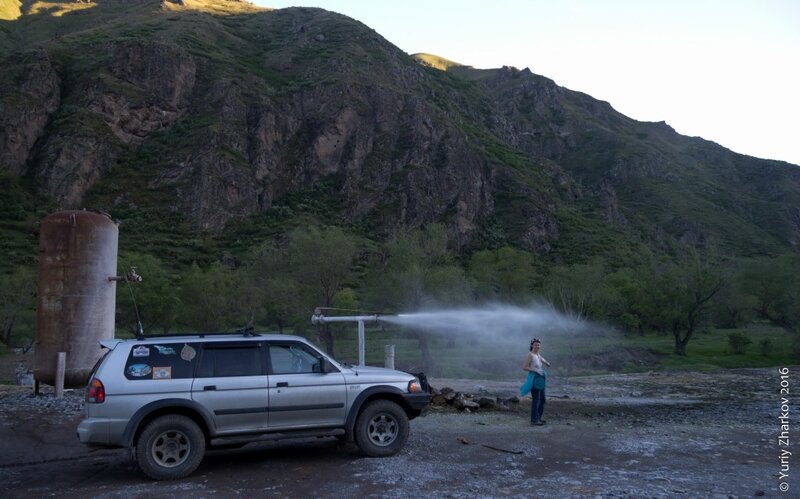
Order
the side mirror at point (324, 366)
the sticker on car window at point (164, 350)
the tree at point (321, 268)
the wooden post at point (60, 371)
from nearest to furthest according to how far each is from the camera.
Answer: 1. the sticker on car window at point (164, 350)
2. the side mirror at point (324, 366)
3. the wooden post at point (60, 371)
4. the tree at point (321, 268)

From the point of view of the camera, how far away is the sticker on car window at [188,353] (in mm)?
9055

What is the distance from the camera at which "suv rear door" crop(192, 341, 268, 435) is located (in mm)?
8914

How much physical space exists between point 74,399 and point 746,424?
15.8 meters

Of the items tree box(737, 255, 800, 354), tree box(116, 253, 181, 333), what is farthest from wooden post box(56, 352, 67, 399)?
tree box(737, 255, 800, 354)

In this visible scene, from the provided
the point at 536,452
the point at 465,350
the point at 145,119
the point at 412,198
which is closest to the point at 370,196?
the point at 412,198

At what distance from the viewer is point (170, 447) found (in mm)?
8766

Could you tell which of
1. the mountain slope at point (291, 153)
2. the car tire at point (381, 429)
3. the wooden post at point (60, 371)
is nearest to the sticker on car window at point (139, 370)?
the car tire at point (381, 429)

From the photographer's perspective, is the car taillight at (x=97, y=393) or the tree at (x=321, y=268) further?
the tree at (x=321, y=268)

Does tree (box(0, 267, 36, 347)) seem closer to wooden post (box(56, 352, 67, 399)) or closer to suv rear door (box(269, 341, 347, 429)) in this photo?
wooden post (box(56, 352, 67, 399))

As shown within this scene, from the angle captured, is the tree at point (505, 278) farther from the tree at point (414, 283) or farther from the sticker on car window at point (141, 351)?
the sticker on car window at point (141, 351)

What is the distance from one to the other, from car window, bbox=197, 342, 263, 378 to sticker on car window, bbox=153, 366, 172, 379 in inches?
15.2

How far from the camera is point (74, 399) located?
15.9m

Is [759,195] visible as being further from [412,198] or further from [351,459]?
[351,459]

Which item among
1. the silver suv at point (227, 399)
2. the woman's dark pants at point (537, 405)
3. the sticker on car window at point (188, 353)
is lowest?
the woman's dark pants at point (537, 405)
